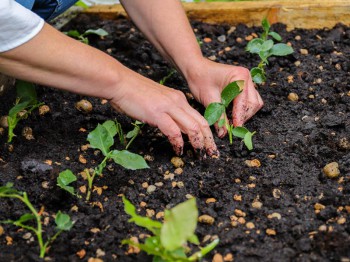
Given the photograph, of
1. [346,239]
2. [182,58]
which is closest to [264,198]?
[346,239]

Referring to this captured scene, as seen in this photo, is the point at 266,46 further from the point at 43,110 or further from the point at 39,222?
the point at 39,222

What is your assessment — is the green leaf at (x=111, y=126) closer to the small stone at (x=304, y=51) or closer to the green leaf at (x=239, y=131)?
the green leaf at (x=239, y=131)

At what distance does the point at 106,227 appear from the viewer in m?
1.47

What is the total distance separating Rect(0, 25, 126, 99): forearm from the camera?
1485 millimetres

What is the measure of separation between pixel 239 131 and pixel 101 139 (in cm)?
35

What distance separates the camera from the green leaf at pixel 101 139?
1.62 meters

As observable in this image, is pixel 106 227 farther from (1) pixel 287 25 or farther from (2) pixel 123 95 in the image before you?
(1) pixel 287 25

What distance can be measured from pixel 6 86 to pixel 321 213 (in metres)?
0.99

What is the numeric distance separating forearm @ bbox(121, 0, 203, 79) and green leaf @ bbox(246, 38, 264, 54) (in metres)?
0.23

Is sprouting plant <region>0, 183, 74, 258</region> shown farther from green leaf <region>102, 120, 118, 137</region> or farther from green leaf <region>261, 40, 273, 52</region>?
green leaf <region>261, 40, 273, 52</region>

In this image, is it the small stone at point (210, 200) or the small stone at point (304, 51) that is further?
the small stone at point (304, 51)

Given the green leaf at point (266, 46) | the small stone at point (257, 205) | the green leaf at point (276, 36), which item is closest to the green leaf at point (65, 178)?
the small stone at point (257, 205)

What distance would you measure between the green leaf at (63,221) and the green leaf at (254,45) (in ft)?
2.85

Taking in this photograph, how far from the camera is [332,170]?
1600 millimetres
